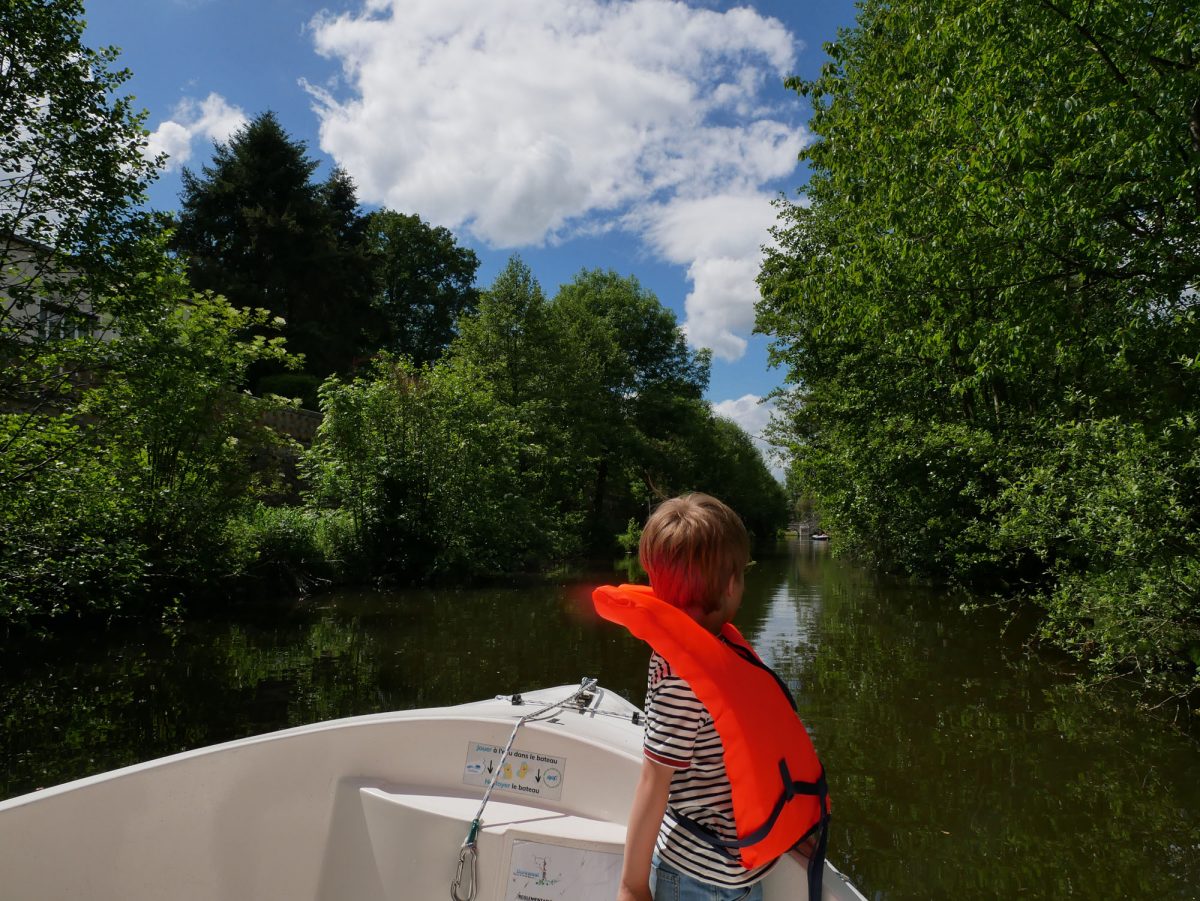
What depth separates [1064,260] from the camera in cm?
782

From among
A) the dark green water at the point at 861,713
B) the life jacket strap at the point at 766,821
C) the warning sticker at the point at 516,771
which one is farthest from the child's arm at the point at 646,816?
the dark green water at the point at 861,713

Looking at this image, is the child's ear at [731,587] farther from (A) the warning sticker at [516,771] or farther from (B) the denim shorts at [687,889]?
(A) the warning sticker at [516,771]

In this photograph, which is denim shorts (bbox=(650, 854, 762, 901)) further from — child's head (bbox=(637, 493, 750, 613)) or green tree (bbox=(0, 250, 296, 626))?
green tree (bbox=(0, 250, 296, 626))

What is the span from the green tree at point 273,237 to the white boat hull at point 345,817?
29762 mm

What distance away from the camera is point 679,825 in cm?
164

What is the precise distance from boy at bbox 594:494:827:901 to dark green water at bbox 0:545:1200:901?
2.81m

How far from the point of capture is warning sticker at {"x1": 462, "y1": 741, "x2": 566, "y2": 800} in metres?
2.59

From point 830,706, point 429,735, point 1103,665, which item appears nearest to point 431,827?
point 429,735

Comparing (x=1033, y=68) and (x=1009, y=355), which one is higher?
(x=1033, y=68)

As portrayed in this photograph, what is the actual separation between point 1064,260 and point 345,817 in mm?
8423

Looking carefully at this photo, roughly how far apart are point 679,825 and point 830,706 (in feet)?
20.4

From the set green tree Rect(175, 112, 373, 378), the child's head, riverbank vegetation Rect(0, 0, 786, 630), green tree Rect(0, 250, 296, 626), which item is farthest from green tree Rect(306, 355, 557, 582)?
the child's head

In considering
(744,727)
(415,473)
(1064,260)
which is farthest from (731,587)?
(415,473)

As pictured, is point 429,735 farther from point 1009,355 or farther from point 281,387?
point 281,387
